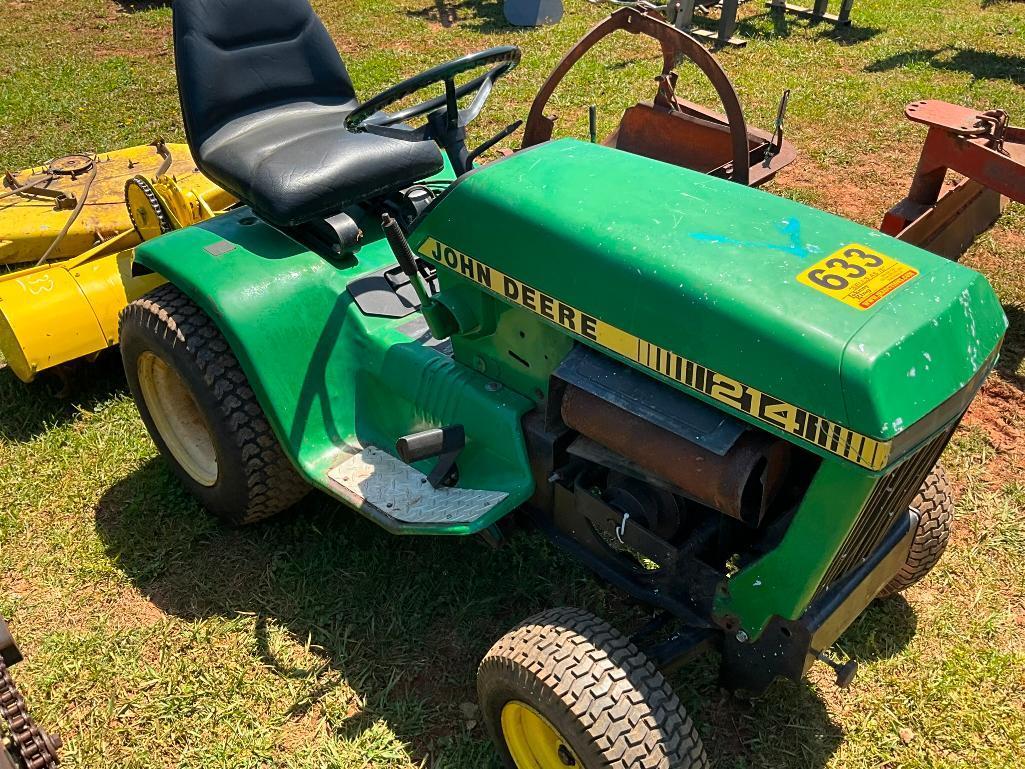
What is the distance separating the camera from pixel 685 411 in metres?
2.02

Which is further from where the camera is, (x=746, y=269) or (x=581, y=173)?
(x=581, y=173)

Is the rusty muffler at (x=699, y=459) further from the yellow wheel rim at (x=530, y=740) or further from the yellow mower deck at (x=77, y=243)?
the yellow mower deck at (x=77, y=243)

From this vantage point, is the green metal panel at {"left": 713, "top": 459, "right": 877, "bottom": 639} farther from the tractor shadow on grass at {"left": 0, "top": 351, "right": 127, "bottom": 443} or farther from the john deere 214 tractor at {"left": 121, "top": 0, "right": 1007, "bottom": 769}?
the tractor shadow on grass at {"left": 0, "top": 351, "right": 127, "bottom": 443}

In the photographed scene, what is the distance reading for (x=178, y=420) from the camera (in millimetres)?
3303

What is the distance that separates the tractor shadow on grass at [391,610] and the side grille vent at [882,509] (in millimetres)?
663

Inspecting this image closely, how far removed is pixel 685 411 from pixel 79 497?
96.8 inches

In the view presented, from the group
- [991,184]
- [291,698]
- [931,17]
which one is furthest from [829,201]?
[931,17]

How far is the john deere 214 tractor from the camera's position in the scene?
6.07ft

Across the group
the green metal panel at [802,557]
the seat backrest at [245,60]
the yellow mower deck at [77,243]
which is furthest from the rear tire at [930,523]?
the yellow mower deck at [77,243]

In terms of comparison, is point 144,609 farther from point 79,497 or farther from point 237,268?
point 237,268

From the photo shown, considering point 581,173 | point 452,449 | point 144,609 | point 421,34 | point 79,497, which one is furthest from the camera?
point 421,34

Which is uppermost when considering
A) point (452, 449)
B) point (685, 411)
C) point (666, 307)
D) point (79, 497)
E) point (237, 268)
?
point (666, 307)

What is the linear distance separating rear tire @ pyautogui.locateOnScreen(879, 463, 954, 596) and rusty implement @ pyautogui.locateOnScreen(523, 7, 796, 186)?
1.32m

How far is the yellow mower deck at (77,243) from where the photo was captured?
11.7ft
